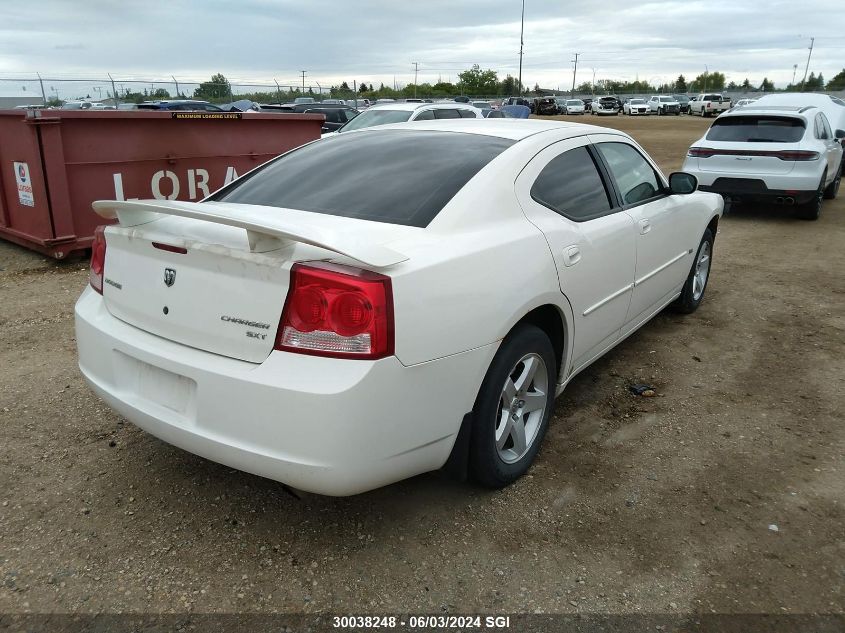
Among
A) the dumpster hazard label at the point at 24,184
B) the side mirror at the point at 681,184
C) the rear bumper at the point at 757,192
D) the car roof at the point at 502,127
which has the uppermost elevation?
the car roof at the point at 502,127

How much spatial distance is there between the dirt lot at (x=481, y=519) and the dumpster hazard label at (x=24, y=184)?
10.3 ft

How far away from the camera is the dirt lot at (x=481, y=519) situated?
8.11 ft

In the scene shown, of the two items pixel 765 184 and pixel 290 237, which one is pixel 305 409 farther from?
pixel 765 184

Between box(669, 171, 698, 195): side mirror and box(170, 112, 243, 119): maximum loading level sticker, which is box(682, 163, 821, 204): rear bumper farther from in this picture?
box(170, 112, 243, 119): maximum loading level sticker

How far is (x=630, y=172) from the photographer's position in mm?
4340

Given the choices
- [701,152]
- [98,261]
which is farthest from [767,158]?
[98,261]

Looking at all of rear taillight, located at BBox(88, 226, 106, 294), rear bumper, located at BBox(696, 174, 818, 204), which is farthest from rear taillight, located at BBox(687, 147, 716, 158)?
rear taillight, located at BBox(88, 226, 106, 294)

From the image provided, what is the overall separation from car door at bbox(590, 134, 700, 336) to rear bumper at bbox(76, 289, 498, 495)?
72.4 inches

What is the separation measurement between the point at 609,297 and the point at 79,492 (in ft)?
9.12

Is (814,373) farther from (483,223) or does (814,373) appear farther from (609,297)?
(483,223)

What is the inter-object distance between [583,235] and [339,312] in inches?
63.5

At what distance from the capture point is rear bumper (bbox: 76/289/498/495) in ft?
7.43

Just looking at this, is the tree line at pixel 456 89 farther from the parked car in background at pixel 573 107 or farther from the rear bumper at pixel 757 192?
the rear bumper at pixel 757 192

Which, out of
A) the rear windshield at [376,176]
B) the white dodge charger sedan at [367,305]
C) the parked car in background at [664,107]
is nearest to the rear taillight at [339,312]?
the white dodge charger sedan at [367,305]
